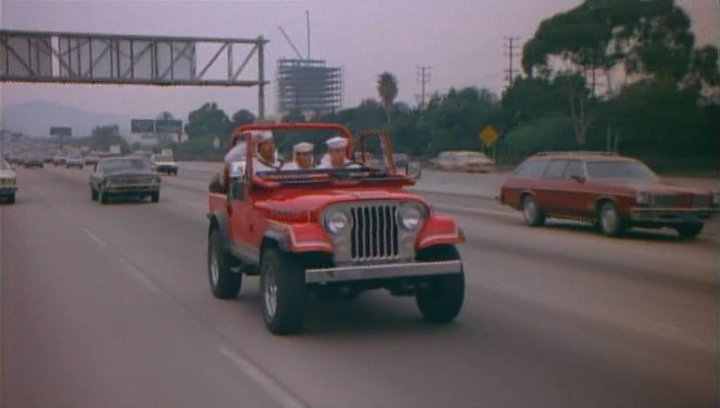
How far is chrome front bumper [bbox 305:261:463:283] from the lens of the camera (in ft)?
33.4

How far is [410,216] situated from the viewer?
1070cm

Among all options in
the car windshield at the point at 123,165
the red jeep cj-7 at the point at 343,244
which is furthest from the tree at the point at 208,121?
the red jeep cj-7 at the point at 343,244

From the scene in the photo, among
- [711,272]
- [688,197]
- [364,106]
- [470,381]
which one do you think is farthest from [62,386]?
[364,106]

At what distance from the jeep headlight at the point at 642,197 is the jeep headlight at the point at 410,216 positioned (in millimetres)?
10749

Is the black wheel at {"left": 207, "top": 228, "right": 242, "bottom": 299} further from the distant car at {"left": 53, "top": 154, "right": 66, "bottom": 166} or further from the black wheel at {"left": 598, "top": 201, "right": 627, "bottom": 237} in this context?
the distant car at {"left": 53, "top": 154, "right": 66, "bottom": 166}

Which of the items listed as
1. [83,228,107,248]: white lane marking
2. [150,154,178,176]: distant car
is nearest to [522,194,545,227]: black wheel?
[83,228,107,248]: white lane marking

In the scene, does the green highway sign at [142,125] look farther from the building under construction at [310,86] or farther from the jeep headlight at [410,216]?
the jeep headlight at [410,216]

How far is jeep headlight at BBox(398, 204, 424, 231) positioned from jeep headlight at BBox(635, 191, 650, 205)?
35.3ft

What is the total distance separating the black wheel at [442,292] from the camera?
10.9 meters

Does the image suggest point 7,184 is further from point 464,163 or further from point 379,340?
point 464,163

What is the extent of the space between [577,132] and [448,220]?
159 ft

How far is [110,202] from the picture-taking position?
37312mm

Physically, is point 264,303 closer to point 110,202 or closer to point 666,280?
point 666,280

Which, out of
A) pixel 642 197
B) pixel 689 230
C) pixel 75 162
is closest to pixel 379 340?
pixel 642 197
